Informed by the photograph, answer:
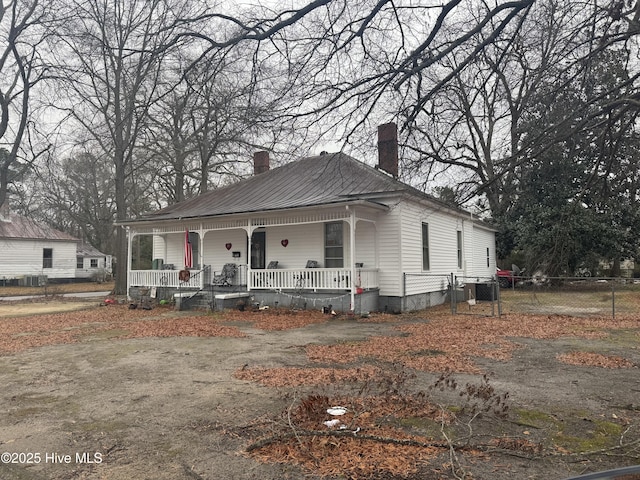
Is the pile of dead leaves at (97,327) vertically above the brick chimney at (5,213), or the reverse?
Answer: the brick chimney at (5,213)

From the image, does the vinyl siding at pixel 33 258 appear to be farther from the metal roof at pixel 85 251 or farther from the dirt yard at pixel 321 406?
the dirt yard at pixel 321 406

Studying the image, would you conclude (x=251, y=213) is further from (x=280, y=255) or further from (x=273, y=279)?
(x=273, y=279)

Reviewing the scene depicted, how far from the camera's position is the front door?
1709cm

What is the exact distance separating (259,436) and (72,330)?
945 centimetres

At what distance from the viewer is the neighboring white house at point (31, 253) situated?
105 feet

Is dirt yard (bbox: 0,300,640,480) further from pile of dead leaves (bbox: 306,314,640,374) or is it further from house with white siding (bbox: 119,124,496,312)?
house with white siding (bbox: 119,124,496,312)

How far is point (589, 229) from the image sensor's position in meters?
22.5

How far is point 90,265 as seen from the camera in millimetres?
39969

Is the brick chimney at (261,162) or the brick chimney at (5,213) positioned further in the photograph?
the brick chimney at (5,213)

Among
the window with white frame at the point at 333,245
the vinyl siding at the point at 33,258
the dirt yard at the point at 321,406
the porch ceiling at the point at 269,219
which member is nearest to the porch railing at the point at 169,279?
the porch ceiling at the point at 269,219

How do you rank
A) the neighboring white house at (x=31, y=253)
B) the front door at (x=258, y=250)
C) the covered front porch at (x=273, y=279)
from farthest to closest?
the neighboring white house at (x=31, y=253) → the front door at (x=258, y=250) → the covered front porch at (x=273, y=279)

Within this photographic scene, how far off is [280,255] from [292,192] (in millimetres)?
2436

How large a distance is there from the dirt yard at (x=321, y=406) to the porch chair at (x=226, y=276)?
23.1 feet

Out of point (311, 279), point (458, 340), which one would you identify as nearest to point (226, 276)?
point (311, 279)
